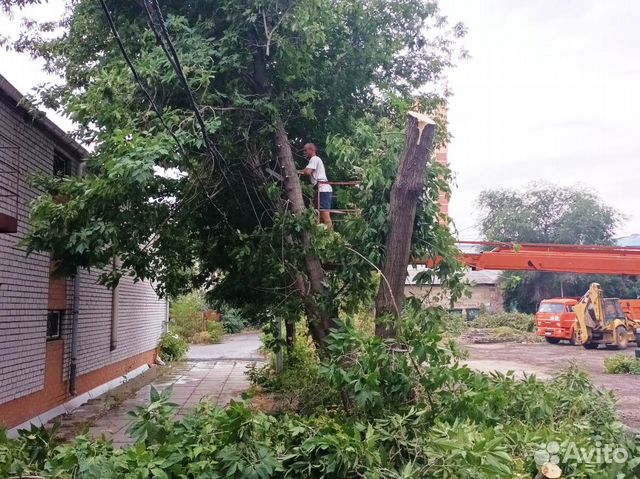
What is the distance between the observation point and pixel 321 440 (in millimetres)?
4285

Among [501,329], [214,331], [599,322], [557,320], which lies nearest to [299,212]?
[599,322]

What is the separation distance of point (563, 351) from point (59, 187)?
2087 cm

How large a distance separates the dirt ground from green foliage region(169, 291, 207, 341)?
45.2 feet

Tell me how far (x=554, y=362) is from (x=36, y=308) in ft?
51.7

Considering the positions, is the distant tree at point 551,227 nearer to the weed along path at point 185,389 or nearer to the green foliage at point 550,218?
the green foliage at point 550,218

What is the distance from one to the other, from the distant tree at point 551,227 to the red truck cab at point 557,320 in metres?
7.39

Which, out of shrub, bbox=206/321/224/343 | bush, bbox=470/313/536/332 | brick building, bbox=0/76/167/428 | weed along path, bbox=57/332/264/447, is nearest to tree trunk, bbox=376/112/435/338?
weed along path, bbox=57/332/264/447

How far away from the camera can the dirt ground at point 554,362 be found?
38.6ft

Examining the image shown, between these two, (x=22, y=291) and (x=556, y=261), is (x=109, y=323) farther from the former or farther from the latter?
(x=556, y=261)

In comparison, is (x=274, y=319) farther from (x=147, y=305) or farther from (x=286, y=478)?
(x=147, y=305)

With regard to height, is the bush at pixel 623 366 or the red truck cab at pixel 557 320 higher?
the red truck cab at pixel 557 320

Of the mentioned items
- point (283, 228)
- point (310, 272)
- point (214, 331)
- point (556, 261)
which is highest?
point (283, 228)

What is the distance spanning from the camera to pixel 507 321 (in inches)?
1299

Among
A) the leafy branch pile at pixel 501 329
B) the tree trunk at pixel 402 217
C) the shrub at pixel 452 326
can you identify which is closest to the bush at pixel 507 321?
the leafy branch pile at pixel 501 329
